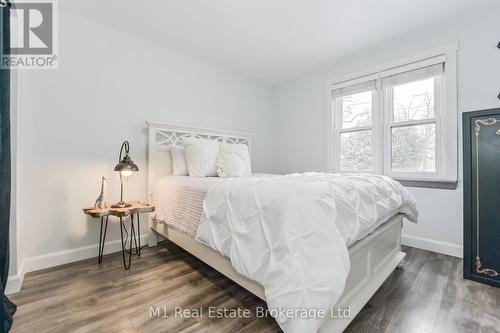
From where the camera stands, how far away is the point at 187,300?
1499mm

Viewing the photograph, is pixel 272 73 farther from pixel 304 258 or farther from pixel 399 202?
pixel 304 258

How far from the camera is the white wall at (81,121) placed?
76.9 inches

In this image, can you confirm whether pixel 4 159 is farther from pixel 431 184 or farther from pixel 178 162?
pixel 431 184

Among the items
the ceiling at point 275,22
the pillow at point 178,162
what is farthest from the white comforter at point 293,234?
the ceiling at point 275,22

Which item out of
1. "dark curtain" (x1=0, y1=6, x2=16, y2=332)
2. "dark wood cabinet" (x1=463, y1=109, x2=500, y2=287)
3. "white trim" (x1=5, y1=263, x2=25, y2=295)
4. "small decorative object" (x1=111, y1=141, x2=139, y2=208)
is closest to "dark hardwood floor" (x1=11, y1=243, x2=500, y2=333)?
"white trim" (x1=5, y1=263, x2=25, y2=295)

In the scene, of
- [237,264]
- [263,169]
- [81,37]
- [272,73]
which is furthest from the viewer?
[263,169]

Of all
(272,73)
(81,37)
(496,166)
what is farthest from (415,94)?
(81,37)

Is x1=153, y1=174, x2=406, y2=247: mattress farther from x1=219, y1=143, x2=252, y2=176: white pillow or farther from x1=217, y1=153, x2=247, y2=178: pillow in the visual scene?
x1=219, y1=143, x2=252, y2=176: white pillow

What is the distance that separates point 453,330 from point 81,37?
377cm

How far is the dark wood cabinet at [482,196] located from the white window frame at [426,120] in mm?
577

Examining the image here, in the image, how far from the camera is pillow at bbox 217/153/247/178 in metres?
2.46

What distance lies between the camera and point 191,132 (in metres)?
2.91

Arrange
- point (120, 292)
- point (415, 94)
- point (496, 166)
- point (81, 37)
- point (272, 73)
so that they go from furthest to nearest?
point (272, 73)
point (415, 94)
point (81, 37)
point (496, 166)
point (120, 292)

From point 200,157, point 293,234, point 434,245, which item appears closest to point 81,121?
point 200,157
